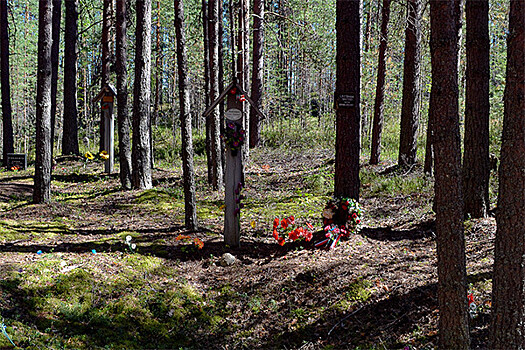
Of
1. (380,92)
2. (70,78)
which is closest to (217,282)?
(380,92)

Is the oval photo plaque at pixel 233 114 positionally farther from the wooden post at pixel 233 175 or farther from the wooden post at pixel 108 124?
the wooden post at pixel 108 124

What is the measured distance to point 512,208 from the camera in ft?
10.9

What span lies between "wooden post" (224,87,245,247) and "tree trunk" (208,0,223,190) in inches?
115

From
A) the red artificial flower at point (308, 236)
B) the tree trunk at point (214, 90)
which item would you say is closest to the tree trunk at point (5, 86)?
the tree trunk at point (214, 90)

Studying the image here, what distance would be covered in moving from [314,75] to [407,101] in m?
24.1

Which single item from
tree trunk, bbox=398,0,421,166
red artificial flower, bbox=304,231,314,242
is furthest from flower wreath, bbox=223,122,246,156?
tree trunk, bbox=398,0,421,166

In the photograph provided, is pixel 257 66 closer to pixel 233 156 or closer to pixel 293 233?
pixel 233 156

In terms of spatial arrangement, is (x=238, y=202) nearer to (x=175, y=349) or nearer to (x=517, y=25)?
(x=175, y=349)

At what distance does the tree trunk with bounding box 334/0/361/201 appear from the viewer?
6.75 meters

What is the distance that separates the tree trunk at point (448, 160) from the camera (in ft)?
10.8

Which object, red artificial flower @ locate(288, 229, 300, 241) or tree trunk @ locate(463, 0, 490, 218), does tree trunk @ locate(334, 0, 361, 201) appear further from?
tree trunk @ locate(463, 0, 490, 218)

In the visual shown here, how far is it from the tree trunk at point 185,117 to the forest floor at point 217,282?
19.2 inches

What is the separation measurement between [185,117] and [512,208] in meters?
5.38

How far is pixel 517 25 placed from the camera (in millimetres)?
3240
